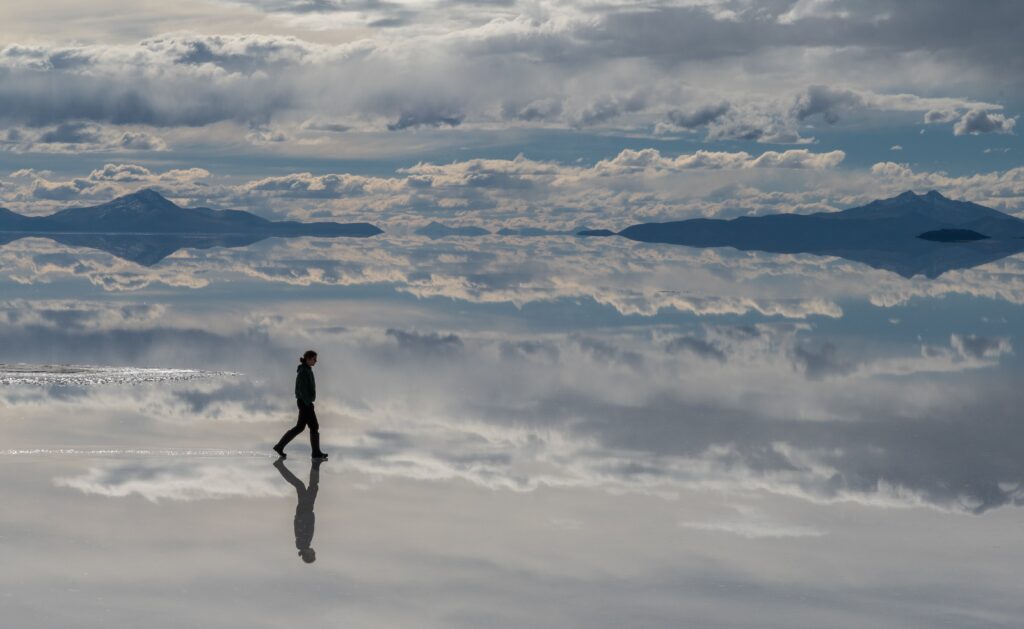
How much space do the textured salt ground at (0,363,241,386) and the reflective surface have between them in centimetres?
25

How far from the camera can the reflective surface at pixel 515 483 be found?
552 inches

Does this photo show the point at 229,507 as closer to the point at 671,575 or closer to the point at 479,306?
the point at 671,575

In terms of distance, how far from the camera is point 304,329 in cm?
4819

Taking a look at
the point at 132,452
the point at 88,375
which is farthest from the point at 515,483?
the point at 88,375

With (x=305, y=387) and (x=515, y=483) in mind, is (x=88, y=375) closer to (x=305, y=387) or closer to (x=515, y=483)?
(x=305, y=387)

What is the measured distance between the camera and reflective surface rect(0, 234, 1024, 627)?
46.0 feet

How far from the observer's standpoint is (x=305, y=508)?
18234 millimetres

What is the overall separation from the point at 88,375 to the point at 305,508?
15787mm

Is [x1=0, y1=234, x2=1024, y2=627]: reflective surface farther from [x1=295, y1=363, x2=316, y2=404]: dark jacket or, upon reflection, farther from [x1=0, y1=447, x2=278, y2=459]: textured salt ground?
[x1=295, y1=363, x2=316, y2=404]: dark jacket

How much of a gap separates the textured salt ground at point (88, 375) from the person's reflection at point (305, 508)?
427 inches

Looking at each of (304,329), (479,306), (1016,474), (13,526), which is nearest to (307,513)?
(13,526)

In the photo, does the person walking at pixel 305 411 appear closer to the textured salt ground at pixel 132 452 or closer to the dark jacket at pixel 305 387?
the dark jacket at pixel 305 387

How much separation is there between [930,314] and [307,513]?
162 feet

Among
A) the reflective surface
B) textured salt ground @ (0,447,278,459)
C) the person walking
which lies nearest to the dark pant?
the person walking
